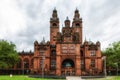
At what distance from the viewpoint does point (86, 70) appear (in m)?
99.3

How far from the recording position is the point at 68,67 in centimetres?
9925

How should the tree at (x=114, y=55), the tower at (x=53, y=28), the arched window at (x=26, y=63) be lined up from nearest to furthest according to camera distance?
the tree at (x=114, y=55), the tower at (x=53, y=28), the arched window at (x=26, y=63)

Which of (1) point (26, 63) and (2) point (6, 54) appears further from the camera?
(1) point (26, 63)

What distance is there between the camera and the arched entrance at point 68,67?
98.1 m

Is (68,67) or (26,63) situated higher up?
(26,63)

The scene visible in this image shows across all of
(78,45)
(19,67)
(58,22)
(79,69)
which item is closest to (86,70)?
(79,69)

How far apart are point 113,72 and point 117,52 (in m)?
11.8

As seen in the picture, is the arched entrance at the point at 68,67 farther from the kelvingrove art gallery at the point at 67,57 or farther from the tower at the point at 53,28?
the tower at the point at 53,28

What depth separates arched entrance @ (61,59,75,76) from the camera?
98125 mm

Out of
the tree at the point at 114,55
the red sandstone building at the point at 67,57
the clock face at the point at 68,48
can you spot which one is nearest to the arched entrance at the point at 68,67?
the red sandstone building at the point at 67,57

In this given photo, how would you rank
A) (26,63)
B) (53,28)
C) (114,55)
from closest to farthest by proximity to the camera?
(114,55) → (53,28) → (26,63)

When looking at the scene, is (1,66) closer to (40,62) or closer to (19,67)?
(40,62)

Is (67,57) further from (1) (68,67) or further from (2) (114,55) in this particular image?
(2) (114,55)

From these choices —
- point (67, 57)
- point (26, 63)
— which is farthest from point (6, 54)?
point (26, 63)
